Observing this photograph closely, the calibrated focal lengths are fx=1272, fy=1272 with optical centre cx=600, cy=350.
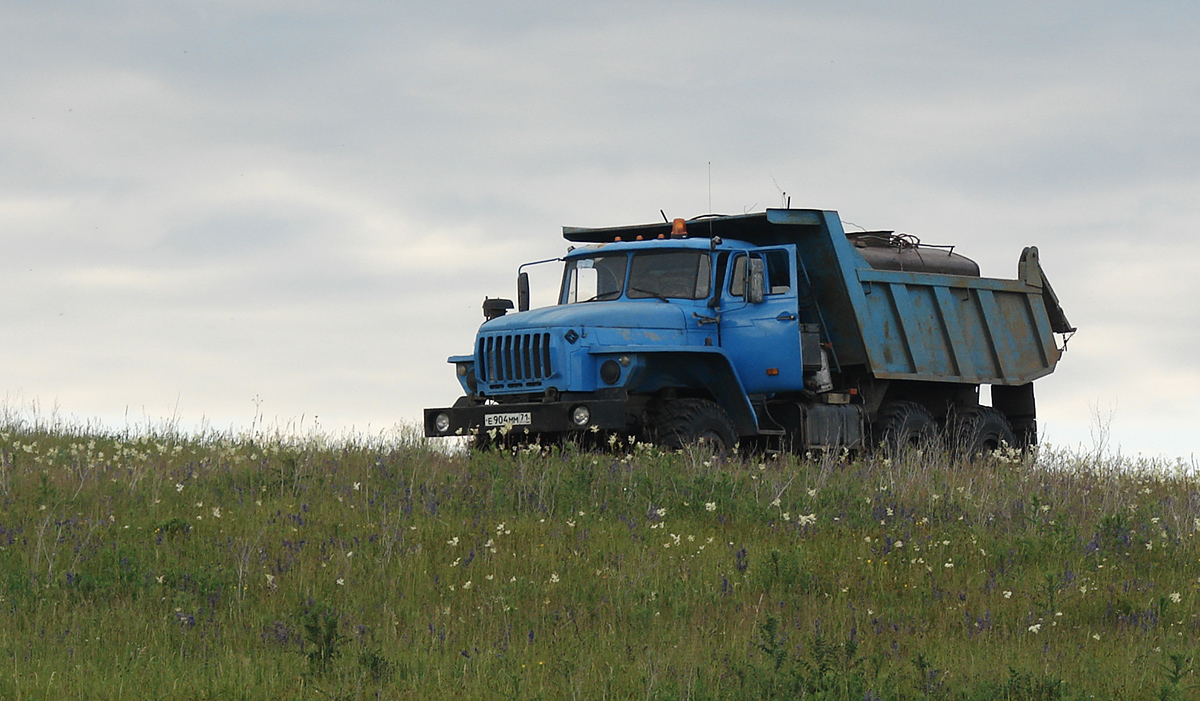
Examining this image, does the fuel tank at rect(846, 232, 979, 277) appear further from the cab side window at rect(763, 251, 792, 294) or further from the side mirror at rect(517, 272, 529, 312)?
the side mirror at rect(517, 272, 529, 312)

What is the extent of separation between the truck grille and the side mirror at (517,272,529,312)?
212 cm

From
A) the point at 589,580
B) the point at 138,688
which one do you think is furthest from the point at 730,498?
the point at 138,688

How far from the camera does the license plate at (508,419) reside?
1430 centimetres

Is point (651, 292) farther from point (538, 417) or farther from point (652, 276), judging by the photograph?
point (538, 417)

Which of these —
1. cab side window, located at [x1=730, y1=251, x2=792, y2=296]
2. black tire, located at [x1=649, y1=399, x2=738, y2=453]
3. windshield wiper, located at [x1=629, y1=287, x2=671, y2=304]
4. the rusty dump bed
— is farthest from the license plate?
the rusty dump bed

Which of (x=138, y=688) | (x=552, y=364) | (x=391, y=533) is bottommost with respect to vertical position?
(x=138, y=688)

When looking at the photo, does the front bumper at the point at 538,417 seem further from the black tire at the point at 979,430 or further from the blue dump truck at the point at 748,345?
the black tire at the point at 979,430

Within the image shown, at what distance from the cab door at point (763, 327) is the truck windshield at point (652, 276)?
37 centimetres

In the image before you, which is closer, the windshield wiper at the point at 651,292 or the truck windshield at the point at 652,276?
the windshield wiper at the point at 651,292

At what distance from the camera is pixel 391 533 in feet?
33.0

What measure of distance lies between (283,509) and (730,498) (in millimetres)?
3932

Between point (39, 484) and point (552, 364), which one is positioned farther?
point (552, 364)

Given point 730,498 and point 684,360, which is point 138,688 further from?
point 684,360

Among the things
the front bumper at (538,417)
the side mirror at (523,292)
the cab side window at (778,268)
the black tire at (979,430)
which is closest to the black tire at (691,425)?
the front bumper at (538,417)
